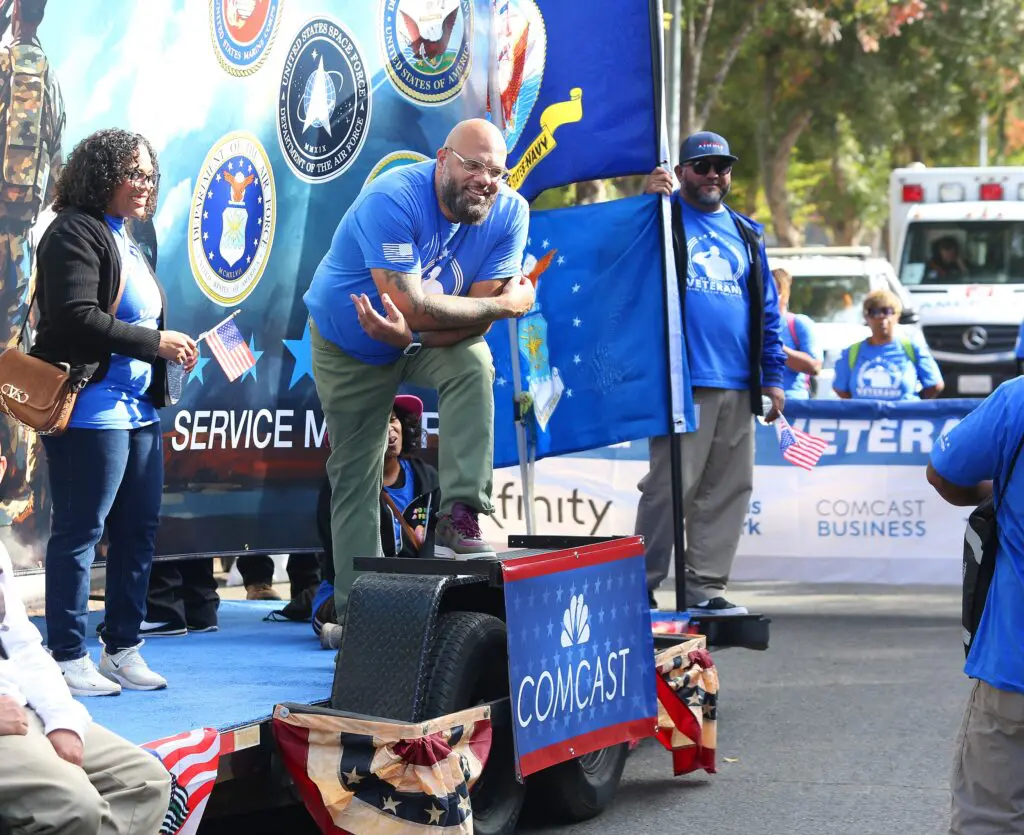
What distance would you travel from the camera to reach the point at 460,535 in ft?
18.7

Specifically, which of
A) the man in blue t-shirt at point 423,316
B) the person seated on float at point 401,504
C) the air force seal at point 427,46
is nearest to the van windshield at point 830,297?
the air force seal at point 427,46

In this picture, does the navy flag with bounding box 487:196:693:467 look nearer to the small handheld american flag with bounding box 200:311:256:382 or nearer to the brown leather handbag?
the small handheld american flag with bounding box 200:311:256:382

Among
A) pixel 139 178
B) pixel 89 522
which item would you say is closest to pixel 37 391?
pixel 89 522

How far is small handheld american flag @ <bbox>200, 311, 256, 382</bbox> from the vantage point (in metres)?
6.89

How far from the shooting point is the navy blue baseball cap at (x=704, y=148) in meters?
7.50

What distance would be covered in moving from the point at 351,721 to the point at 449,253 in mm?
1814

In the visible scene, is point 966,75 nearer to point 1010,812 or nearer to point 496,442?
point 496,442

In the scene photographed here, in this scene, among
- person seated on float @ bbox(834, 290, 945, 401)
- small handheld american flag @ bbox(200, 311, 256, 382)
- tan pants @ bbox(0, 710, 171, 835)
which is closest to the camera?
tan pants @ bbox(0, 710, 171, 835)

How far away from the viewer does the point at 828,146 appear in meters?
28.2

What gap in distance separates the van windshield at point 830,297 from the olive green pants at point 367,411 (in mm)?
12006

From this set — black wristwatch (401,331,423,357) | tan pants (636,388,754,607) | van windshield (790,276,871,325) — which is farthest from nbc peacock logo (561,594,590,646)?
van windshield (790,276,871,325)

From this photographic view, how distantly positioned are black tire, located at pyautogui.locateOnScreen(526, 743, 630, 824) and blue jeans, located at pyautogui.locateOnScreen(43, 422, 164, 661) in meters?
1.43

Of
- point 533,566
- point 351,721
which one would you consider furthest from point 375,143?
point 351,721

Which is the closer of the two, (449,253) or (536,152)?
(449,253)
